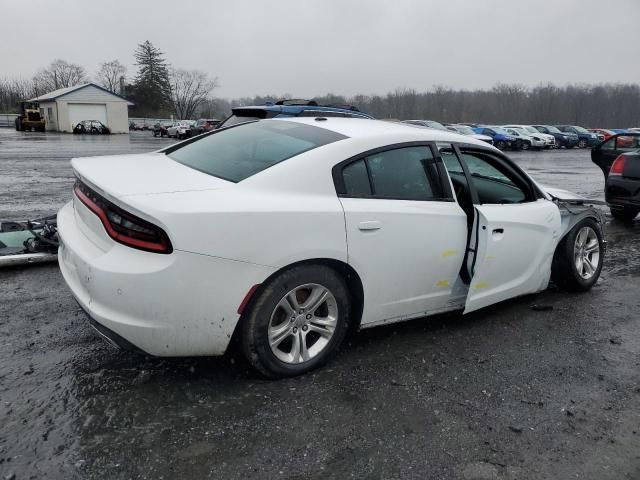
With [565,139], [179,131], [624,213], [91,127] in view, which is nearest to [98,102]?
[91,127]

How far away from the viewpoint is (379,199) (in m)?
3.29

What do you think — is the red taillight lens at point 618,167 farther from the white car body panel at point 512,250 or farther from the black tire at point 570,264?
the white car body panel at point 512,250

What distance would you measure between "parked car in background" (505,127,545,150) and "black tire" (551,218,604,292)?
3094 cm

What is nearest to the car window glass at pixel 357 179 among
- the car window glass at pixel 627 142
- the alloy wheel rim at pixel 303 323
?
the alloy wheel rim at pixel 303 323

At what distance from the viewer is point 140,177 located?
121 inches

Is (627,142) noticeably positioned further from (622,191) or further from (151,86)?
(151,86)

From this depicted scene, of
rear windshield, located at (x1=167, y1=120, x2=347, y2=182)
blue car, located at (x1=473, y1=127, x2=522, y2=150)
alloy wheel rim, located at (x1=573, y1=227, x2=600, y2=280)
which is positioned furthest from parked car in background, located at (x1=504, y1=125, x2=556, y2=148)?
rear windshield, located at (x1=167, y1=120, x2=347, y2=182)

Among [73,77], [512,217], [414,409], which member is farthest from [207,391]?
[73,77]

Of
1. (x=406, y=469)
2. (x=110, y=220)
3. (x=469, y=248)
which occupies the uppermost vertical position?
(x=110, y=220)

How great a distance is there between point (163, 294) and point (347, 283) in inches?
45.1

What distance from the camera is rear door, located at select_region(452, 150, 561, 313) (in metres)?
3.75

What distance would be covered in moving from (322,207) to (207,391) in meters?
1.24

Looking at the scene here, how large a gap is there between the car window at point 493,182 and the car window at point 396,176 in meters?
0.66

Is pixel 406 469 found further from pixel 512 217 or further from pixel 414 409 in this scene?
pixel 512 217
